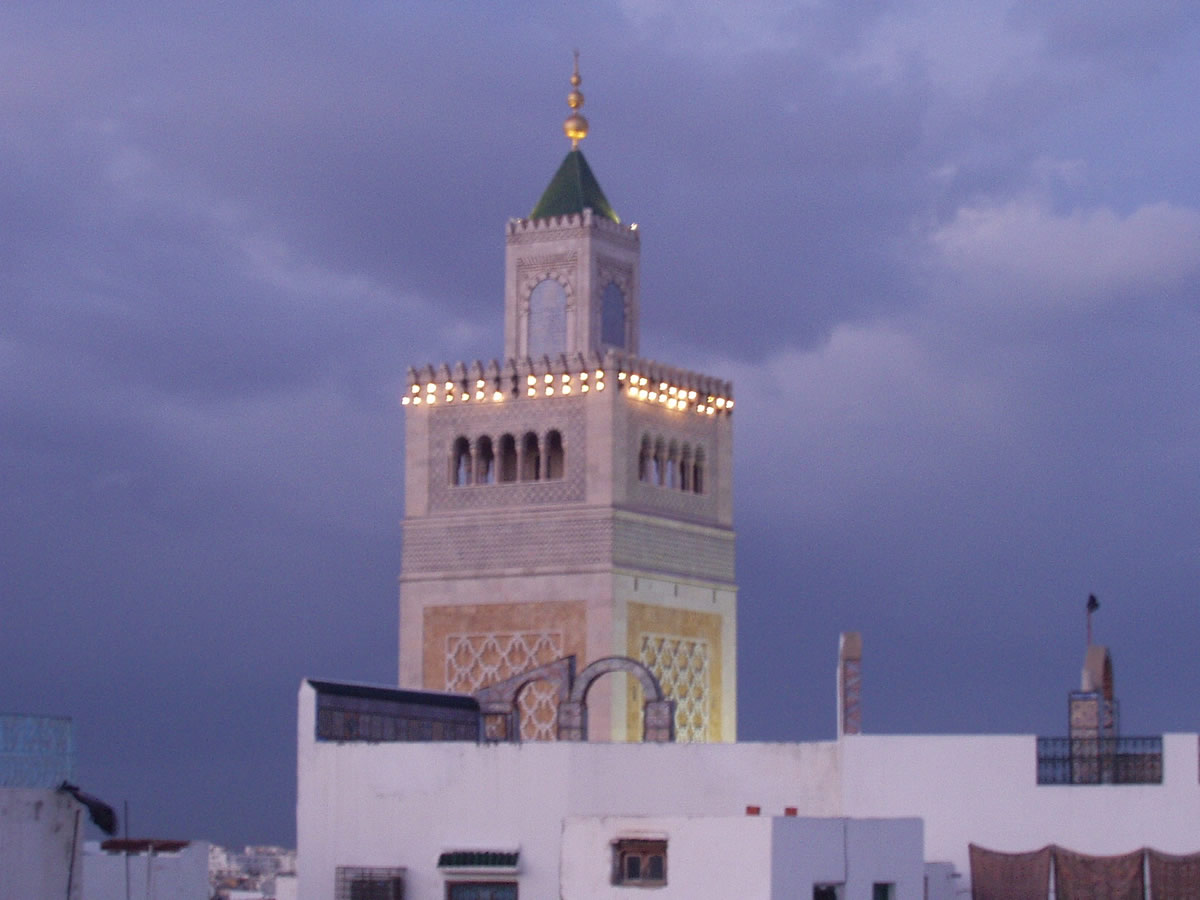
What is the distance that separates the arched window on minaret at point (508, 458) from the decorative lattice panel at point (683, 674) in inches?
124

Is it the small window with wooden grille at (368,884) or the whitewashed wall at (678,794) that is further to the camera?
the small window with wooden grille at (368,884)

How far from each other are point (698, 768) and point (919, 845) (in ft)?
11.8

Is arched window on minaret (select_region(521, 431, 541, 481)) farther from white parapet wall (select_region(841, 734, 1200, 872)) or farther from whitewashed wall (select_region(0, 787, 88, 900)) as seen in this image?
whitewashed wall (select_region(0, 787, 88, 900))

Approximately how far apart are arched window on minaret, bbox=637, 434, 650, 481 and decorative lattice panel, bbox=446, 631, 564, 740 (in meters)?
2.68

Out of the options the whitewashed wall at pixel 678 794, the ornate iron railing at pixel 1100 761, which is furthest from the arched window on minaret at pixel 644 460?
the ornate iron railing at pixel 1100 761

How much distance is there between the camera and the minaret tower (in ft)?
130

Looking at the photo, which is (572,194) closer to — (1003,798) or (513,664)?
(513,664)

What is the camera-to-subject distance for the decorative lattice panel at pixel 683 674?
40.1m

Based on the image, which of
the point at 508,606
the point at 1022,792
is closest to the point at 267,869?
the point at 508,606

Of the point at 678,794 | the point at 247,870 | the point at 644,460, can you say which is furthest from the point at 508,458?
the point at 247,870

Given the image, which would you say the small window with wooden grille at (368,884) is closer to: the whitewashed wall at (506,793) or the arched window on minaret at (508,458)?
the whitewashed wall at (506,793)

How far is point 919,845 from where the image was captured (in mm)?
31422

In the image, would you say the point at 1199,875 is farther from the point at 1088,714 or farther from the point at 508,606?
the point at 508,606

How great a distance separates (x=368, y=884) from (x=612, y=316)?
413 inches
